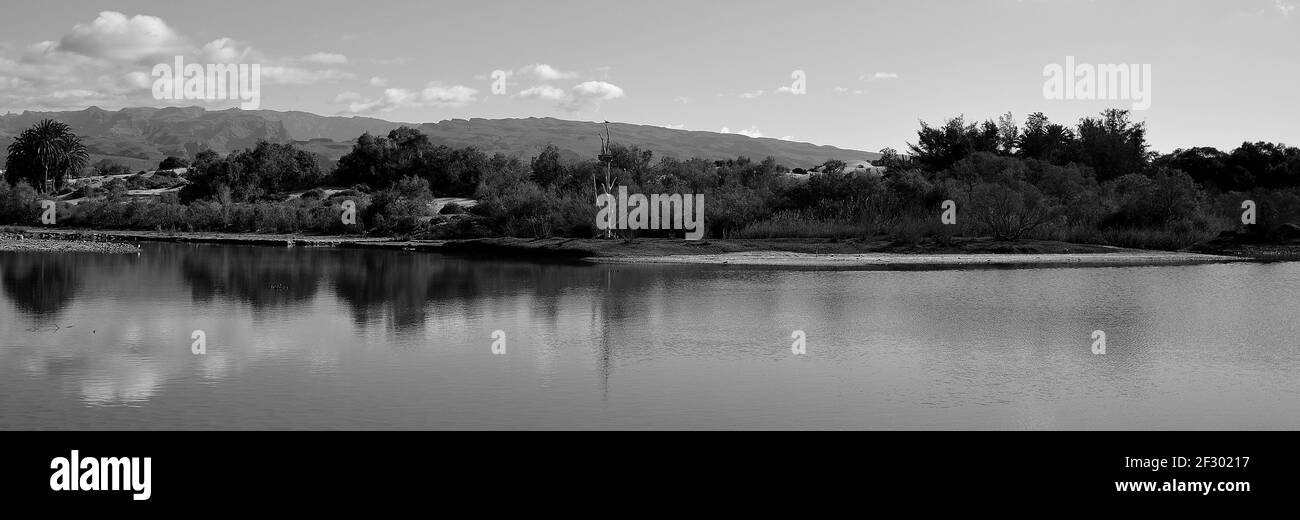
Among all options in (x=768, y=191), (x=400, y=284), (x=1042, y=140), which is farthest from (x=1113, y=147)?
(x=400, y=284)

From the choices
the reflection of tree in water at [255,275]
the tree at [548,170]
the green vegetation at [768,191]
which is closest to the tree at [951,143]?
the green vegetation at [768,191]

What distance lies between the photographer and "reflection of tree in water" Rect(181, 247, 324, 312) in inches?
935

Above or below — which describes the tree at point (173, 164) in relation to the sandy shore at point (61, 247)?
above

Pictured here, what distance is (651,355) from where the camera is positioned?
14.8m

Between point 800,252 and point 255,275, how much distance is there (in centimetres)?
1945

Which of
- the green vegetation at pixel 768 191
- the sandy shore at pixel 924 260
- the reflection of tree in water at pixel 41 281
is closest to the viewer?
the reflection of tree in water at pixel 41 281

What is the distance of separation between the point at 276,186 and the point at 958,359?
70.5m

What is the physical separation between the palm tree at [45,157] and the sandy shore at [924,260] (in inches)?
2533

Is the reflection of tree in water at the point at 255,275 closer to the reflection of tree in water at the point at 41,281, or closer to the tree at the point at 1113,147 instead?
the reflection of tree in water at the point at 41,281

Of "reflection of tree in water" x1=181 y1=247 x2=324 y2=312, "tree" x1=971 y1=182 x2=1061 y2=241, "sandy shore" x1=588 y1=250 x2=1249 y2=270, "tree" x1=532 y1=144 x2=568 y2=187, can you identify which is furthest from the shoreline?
"tree" x1=532 y1=144 x2=568 y2=187

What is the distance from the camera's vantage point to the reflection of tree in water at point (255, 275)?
2376 centimetres

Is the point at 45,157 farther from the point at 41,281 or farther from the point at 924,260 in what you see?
the point at 924,260
